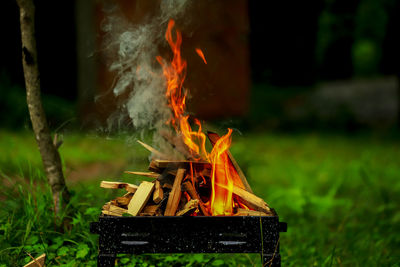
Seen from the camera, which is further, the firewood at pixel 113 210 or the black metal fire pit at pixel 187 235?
the firewood at pixel 113 210

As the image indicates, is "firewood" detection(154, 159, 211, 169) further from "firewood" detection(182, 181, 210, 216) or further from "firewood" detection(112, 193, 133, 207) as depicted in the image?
"firewood" detection(112, 193, 133, 207)

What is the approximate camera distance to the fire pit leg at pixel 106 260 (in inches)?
99.6

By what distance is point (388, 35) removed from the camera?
44.4 feet

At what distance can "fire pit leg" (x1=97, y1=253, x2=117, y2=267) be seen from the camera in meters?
2.53

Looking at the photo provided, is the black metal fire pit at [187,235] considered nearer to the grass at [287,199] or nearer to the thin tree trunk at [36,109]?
the grass at [287,199]

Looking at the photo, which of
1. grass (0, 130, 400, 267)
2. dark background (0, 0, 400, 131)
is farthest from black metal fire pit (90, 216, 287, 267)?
dark background (0, 0, 400, 131)

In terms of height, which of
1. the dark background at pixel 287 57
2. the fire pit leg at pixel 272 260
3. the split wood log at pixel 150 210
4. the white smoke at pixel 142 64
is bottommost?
the fire pit leg at pixel 272 260

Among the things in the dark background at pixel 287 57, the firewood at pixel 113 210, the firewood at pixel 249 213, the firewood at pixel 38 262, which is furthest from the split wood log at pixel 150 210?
the dark background at pixel 287 57

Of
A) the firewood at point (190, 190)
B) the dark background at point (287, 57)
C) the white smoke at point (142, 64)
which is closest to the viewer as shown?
the firewood at point (190, 190)

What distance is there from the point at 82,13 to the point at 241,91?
392cm

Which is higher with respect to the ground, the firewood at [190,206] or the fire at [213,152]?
the fire at [213,152]

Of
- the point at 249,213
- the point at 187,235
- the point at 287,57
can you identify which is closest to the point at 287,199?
the point at 249,213

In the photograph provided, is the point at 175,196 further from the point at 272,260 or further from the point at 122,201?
the point at 272,260

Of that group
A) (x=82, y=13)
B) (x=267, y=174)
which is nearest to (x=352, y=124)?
(x=267, y=174)
